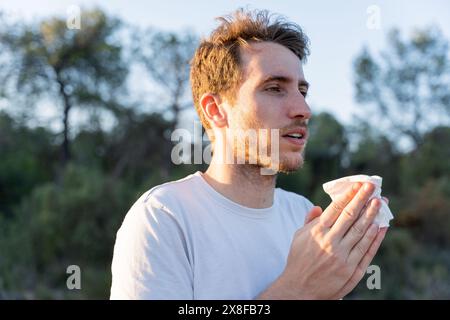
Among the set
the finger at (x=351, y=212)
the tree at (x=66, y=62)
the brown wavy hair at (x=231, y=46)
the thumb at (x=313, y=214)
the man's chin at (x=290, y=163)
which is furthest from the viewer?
the tree at (x=66, y=62)

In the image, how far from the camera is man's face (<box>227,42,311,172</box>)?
2205mm

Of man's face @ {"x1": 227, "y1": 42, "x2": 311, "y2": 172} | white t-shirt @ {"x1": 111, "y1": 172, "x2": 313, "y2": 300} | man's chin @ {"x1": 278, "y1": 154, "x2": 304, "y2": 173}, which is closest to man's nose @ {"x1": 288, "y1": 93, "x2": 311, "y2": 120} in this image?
man's face @ {"x1": 227, "y1": 42, "x2": 311, "y2": 172}

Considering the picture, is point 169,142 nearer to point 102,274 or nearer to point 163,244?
point 102,274

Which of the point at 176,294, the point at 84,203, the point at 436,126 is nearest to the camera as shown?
the point at 176,294

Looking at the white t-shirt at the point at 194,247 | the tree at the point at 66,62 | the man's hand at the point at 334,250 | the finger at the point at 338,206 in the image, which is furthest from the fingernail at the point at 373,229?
the tree at the point at 66,62

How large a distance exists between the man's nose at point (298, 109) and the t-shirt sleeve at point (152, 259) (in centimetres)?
68

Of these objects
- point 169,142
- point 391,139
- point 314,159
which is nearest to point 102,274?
point 169,142

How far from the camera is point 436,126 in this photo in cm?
1741

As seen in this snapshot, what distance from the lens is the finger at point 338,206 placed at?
180 centimetres

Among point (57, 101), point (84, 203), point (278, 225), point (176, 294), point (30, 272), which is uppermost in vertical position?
point (57, 101)

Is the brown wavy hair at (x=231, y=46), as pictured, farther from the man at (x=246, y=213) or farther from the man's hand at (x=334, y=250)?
the man's hand at (x=334, y=250)

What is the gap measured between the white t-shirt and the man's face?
0.26 meters

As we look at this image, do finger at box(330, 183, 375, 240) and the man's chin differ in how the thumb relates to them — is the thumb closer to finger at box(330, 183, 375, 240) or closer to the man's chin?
finger at box(330, 183, 375, 240)

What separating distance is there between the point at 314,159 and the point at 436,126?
4119 mm
